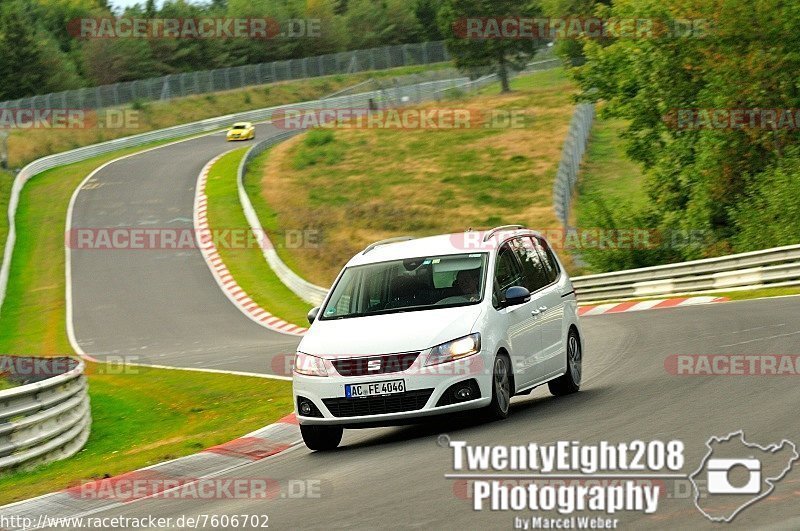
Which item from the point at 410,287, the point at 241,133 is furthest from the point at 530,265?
the point at 241,133

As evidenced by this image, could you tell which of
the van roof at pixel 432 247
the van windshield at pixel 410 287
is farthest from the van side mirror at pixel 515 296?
the van roof at pixel 432 247

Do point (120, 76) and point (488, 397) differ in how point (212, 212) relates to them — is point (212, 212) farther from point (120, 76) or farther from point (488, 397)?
→ point (120, 76)

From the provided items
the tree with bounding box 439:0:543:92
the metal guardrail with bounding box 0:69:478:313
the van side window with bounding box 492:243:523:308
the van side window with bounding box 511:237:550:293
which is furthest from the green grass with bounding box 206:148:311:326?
the tree with bounding box 439:0:543:92

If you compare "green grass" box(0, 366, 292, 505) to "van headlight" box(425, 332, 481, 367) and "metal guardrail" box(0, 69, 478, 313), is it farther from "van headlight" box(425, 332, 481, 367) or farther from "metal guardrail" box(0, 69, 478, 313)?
"metal guardrail" box(0, 69, 478, 313)

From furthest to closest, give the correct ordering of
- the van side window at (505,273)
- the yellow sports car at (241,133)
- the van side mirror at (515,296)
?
1. the yellow sports car at (241,133)
2. the van side window at (505,273)
3. the van side mirror at (515,296)

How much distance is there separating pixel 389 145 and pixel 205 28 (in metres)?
47.3

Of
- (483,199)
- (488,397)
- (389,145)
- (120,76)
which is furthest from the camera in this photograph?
(120,76)

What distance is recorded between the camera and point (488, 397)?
1133cm

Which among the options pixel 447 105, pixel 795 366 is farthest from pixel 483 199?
pixel 795 366

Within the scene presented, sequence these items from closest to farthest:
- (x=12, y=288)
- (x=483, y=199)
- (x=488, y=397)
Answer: (x=488, y=397) → (x=12, y=288) → (x=483, y=199)

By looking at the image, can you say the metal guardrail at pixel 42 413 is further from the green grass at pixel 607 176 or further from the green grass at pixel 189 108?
the green grass at pixel 189 108

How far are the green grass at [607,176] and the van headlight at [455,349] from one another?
34443mm

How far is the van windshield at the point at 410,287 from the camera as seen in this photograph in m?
12.1

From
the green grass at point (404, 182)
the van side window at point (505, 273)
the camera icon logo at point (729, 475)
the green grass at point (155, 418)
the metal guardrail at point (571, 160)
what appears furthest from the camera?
the green grass at point (404, 182)
